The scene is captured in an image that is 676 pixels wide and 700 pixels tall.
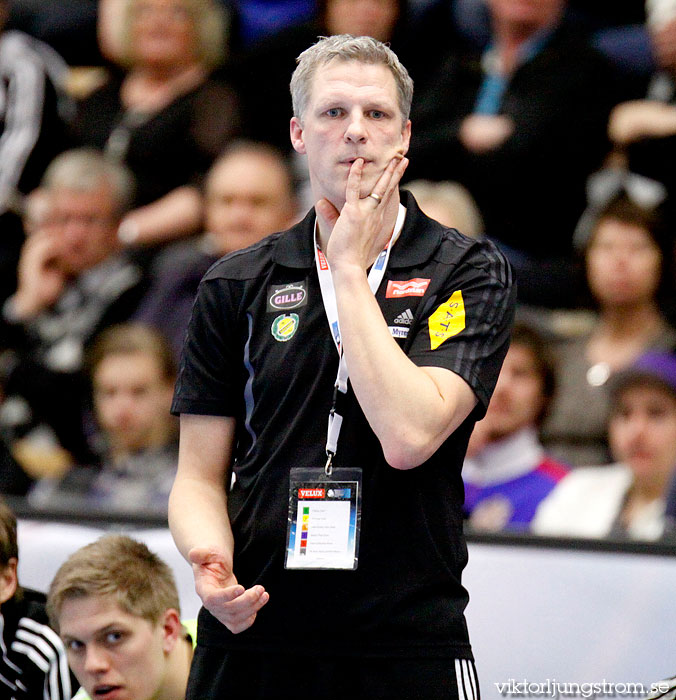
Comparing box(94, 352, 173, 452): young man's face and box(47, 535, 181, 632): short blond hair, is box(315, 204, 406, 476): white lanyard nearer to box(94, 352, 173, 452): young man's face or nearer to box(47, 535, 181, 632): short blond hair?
box(47, 535, 181, 632): short blond hair

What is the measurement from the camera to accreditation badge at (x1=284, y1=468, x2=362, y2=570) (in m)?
1.88

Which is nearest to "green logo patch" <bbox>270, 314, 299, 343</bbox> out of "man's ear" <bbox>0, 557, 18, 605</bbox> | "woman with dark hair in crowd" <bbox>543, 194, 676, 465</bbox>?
"man's ear" <bbox>0, 557, 18, 605</bbox>

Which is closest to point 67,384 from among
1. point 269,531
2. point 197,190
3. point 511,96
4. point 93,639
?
point 197,190

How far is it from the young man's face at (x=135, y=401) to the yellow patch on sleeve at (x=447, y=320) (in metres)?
3.42

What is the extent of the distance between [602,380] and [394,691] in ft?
10.1

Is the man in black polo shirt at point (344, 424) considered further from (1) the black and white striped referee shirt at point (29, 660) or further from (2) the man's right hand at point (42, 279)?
(2) the man's right hand at point (42, 279)

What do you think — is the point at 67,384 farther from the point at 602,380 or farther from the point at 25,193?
the point at 602,380

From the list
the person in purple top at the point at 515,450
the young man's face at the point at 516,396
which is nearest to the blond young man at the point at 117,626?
the person in purple top at the point at 515,450

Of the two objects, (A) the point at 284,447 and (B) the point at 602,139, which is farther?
(B) the point at 602,139

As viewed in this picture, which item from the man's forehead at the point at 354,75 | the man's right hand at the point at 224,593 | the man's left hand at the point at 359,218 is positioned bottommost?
the man's right hand at the point at 224,593

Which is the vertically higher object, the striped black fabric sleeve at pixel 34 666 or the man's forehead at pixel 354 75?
the man's forehead at pixel 354 75

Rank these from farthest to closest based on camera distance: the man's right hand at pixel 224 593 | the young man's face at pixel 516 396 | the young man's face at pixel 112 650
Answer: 1. the young man's face at pixel 516 396
2. the young man's face at pixel 112 650
3. the man's right hand at pixel 224 593

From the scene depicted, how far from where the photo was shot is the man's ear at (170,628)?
2.78m

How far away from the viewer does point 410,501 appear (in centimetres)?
190
